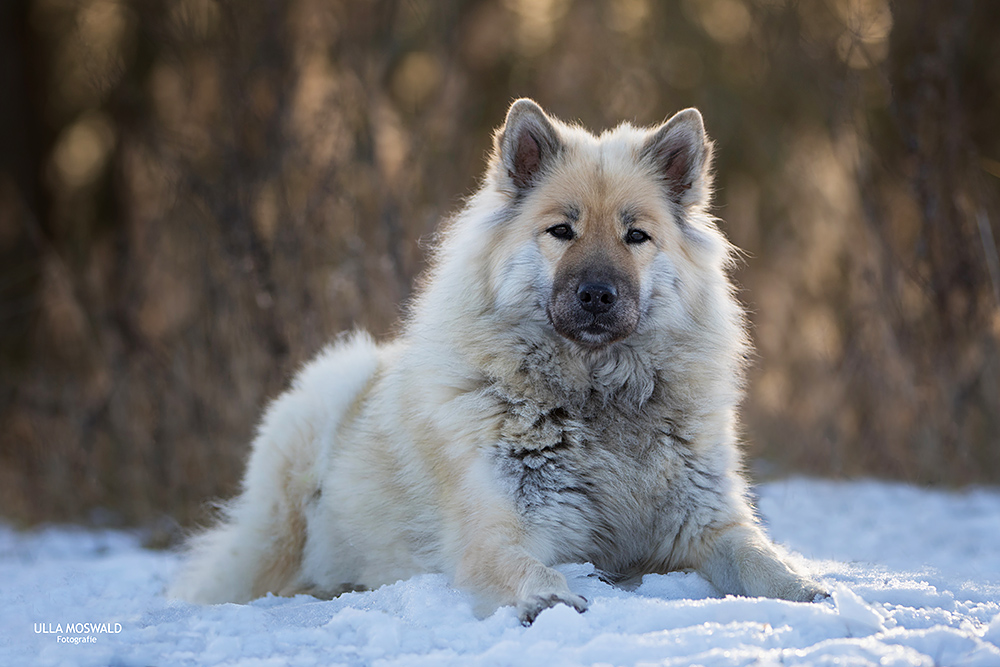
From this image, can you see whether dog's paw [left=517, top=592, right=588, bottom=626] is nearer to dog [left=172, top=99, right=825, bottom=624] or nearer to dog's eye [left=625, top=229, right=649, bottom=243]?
dog [left=172, top=99, right=825, bottom=624]

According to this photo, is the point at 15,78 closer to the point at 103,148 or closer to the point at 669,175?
the point at 103,148

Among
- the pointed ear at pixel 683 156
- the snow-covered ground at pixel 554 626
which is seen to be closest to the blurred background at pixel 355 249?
the pointed ear at pixel 683 156

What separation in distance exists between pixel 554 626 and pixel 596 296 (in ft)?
4.28

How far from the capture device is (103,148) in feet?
34.0

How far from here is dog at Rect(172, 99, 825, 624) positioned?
3330 mm

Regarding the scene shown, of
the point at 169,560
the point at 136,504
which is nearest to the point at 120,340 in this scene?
the point at 136,504

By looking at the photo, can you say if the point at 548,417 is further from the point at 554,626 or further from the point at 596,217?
the point at 554,626

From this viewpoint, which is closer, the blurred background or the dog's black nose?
the dog's black nose

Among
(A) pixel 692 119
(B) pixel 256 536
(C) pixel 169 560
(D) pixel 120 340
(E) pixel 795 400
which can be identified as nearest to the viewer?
(A) pixel 692 119

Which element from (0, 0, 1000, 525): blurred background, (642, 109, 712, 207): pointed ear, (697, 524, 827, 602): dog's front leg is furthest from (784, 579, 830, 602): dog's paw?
(0, 0, 1000, 525): blurred background

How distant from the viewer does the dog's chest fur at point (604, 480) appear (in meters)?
3.32

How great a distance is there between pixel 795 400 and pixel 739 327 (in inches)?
169

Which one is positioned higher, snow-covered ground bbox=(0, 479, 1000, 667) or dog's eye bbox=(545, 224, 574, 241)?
dog's eye bbox=(545, 224, 574, 241)

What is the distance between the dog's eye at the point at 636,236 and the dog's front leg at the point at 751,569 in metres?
1.24
